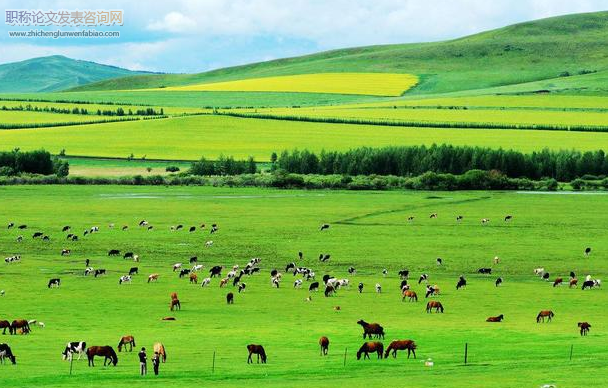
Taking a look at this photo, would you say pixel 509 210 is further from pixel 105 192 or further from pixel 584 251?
pixel 105 192

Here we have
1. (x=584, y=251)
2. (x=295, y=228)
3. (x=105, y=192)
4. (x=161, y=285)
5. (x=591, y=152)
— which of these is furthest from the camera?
(x=591, y=152)

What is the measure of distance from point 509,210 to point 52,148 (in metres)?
67.6

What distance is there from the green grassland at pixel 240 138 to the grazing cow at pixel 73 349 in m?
97.5

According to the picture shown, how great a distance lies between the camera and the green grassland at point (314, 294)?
3397cm

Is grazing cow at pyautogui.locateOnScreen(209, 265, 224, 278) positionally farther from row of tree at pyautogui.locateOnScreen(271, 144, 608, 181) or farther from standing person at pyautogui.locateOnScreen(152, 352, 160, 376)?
row of tree at pyautogui.locateOnScreen(271, 144, 608, 181)

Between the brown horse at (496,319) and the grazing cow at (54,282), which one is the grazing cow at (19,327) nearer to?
the grazing cow at (54,282)

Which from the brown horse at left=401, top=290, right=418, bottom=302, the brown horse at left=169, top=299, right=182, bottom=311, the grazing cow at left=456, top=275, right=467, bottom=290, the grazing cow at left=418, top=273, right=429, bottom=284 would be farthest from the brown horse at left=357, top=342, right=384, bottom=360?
the grazing cow at left=418, top=273, right=429, bottom=284

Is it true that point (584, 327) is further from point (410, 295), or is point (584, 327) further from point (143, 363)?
point (143, 363)

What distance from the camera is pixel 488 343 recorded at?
38.4 metres

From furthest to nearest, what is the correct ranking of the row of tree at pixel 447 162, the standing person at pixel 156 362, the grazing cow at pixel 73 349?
1. the row of tree at pixel 447 162
2. the grazing cow at pixel 73 349
3. the standing person at pixel 156 362

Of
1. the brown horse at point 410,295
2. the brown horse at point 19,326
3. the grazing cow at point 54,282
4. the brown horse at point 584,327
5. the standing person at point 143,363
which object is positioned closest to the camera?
the standing person at point 143,363

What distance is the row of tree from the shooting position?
11750 cm

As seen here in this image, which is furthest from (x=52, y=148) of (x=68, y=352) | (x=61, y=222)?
(x=68, y=352)

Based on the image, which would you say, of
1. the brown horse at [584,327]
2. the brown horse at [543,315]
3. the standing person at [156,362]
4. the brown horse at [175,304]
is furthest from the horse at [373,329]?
the brown horse at [175,304]
